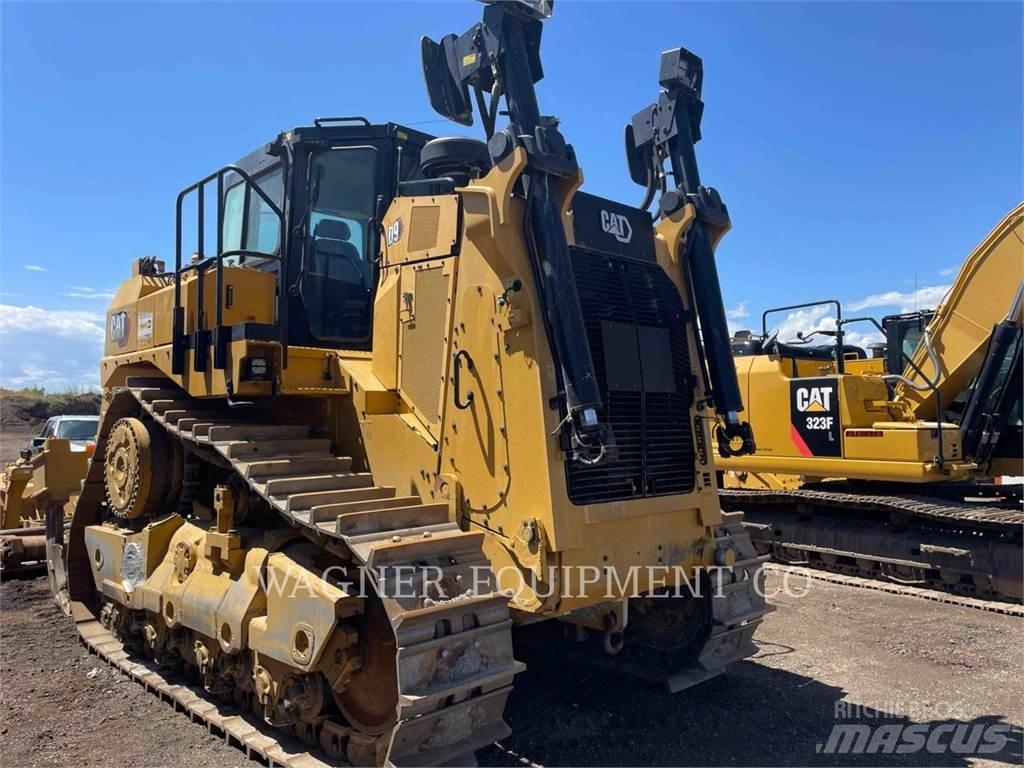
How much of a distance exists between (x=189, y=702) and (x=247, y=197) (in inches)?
A: 136

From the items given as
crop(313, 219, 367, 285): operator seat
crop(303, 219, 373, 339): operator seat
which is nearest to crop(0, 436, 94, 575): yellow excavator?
crop(303, 219, 373, 339): operator seat

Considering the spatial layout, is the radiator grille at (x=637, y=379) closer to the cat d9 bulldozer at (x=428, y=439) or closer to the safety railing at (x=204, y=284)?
the cat d9 bulldozer at (x=428, y=439)

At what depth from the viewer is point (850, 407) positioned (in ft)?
29.6

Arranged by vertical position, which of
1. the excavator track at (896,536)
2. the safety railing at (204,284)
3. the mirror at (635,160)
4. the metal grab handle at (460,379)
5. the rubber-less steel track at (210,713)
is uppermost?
the mirror at (635,160)

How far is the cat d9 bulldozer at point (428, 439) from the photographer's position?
3.83m

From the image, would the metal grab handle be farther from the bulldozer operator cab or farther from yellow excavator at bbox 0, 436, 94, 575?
yellow excavator at bbox 0, 436, 94, 575

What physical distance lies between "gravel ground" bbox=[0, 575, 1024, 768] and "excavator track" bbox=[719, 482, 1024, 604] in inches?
45.9

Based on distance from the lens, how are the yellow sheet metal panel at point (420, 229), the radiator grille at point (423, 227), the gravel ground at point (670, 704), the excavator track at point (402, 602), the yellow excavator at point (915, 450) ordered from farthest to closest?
the yellow excavator at point (915, 450) → the radiator grille at point (423, 227) → the yellow sheet metal panel at point (420, 229) → the gravel ground at point (670, 704) → the excavator track at point (402, 602)

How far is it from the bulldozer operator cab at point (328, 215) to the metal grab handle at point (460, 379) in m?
1.25

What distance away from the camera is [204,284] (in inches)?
208

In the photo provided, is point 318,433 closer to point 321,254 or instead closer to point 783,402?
point 321,254

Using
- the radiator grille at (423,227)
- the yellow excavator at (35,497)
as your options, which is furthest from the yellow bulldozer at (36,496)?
the radiator grille at (423,227)

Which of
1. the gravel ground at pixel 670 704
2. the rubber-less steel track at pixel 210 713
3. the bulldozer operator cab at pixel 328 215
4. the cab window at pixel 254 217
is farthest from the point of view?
the cab window at pixel 254 217

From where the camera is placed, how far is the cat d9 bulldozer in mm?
3828
